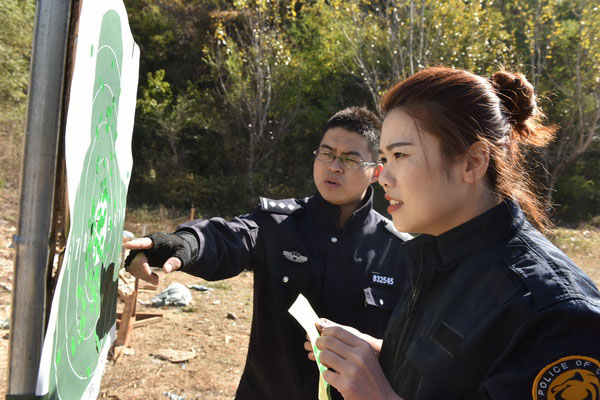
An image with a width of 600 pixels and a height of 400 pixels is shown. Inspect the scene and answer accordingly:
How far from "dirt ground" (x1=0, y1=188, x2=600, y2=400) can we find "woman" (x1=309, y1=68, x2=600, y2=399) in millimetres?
2947

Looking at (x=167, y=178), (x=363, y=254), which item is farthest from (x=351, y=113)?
(x=167, y=178)

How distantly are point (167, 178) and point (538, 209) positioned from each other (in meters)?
14.4

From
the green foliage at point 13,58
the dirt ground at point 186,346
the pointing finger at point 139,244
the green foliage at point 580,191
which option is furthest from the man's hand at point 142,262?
the green foliage at point 580,191

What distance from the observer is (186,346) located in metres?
4.73

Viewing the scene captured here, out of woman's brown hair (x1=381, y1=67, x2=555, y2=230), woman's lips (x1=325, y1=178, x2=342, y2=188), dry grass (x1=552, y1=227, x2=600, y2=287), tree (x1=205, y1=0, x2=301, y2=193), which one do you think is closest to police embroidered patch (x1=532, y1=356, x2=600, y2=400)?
woman's brown hair (x1=381, y1=67, x2=555, y2=230)

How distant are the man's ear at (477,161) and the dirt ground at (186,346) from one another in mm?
3239

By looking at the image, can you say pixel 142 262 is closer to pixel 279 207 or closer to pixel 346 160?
pixel 279 207

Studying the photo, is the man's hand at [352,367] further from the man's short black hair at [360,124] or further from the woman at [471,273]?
the man's short black hair at [360,124]

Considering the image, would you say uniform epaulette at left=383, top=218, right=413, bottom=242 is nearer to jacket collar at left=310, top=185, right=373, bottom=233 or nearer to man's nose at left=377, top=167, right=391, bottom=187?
jacket collar at left=310, top=185, right=373, bottom=233

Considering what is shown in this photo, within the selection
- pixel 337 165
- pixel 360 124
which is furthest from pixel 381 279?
pixel 360 124

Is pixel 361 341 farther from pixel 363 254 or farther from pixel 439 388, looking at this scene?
pixel 363 254

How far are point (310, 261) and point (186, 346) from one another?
3237 millimetres

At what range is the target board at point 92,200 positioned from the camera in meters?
0.89

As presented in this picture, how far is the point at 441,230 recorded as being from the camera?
120 cm
